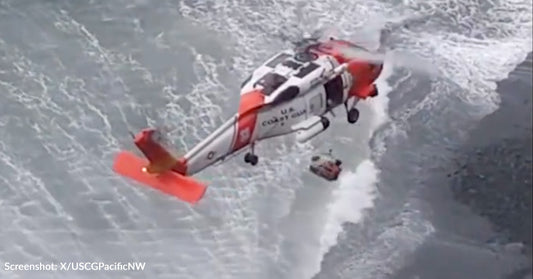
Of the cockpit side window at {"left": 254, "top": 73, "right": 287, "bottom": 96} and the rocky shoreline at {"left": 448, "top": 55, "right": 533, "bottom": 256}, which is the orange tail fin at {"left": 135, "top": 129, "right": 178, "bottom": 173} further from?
the rocky shoreline at {"left": 448, "top": 55, "right": 533, "bottom": 256}

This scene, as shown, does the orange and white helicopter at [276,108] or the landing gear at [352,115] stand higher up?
the orange and white helicopter at [276,108]

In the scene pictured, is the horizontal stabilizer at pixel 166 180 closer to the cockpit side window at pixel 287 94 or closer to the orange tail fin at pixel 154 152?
the orange tail fin at pixel 154 152

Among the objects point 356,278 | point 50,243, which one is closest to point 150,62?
point 50,243

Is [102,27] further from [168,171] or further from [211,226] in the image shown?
[168,171]

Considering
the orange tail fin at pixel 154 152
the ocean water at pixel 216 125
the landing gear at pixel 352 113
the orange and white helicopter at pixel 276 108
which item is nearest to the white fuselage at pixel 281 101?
the orange and white helicopter at pixel 276 108

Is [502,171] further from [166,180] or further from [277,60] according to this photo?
[166,180]

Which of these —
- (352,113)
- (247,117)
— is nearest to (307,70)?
(247,117)

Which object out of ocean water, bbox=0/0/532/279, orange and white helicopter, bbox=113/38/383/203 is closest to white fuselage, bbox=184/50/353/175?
orange and white helicopter, bbox=113/38/383/203
